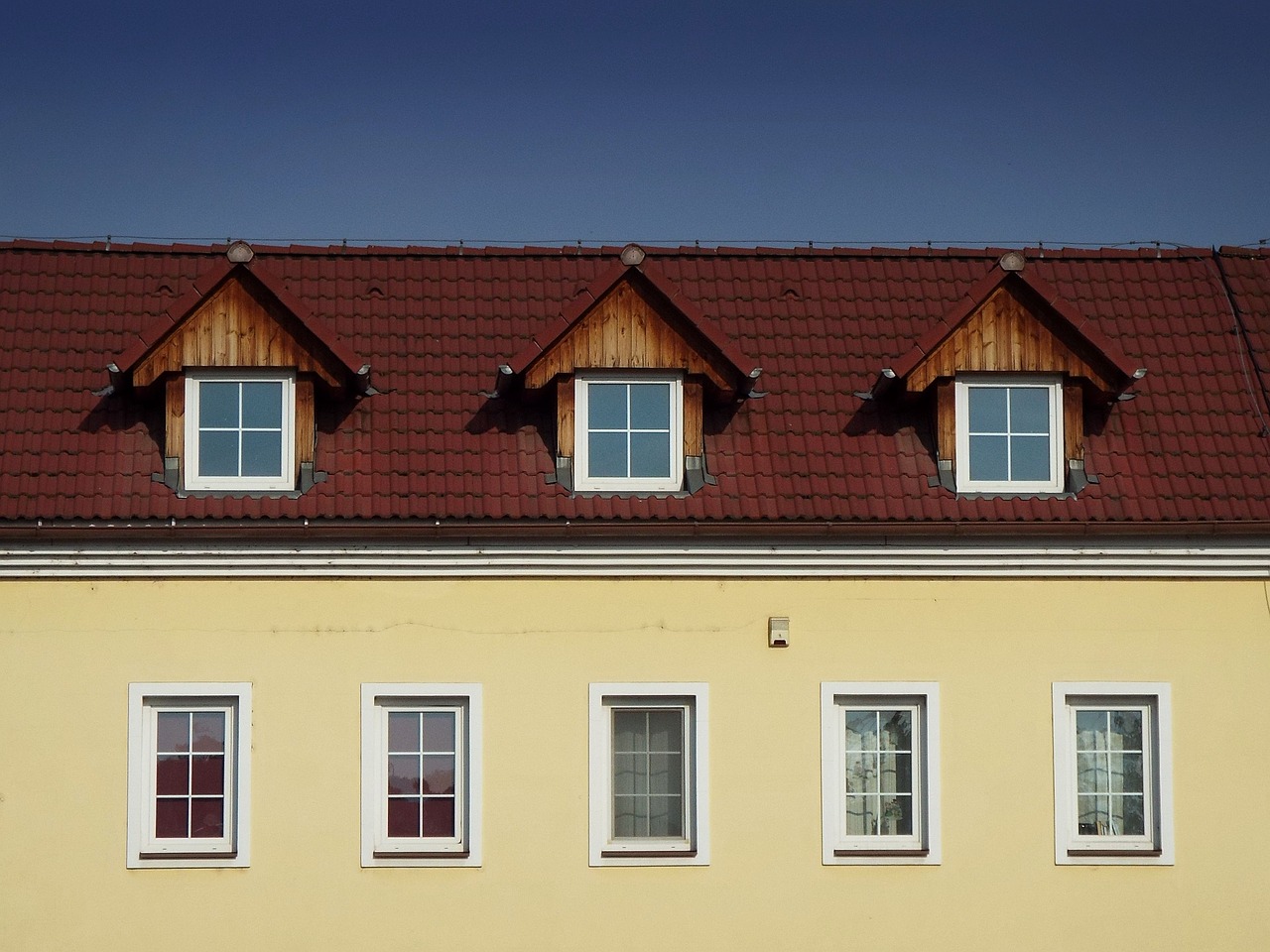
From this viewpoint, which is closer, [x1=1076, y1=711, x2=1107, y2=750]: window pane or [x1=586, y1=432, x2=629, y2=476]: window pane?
[x1=1076, y1=711, x2=1107, y2=750]: window pane

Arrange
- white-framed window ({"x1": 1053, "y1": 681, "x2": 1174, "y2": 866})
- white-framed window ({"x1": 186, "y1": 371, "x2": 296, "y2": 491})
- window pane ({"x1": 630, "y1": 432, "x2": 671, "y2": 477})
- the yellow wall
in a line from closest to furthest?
the yellow wall, white-framed window ({"x1": 1053, "y1": 681, "x2": 1174, "y2": 866}), white-framed window ({"x1": 186, "y1": 371, "x2": 296, "y2": 491}), window pane ({"x1": 630, "y1": 432, "x2": 671, "y2": 477})

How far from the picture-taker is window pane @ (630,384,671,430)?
16141mm

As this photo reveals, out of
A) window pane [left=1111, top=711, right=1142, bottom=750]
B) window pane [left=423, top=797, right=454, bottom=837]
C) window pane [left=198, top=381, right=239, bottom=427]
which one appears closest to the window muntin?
window pane [left=423, top=797, right=454, bottom=837]

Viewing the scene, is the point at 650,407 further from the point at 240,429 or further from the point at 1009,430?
the point at 240,429

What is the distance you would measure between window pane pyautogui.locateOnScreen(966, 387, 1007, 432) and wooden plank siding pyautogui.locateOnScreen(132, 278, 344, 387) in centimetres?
642

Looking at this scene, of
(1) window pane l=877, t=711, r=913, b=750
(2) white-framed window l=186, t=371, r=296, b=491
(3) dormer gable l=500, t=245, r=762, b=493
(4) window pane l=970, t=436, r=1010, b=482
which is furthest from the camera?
(4) window pane l=970, t=436, r=1010, b=482

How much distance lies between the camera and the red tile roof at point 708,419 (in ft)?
50.8

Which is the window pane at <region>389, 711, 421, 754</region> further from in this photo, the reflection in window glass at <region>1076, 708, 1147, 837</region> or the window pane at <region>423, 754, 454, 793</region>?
the reflection in window glass at <region>1076, 708, 1147, 837</region>

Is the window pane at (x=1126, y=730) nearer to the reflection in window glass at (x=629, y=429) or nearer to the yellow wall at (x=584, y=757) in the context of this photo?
the yellow wall at (x=584, y=757)

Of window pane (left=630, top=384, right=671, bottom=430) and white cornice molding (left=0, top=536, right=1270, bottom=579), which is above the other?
window pane (left=630, top=384, right=671, bottom=430)

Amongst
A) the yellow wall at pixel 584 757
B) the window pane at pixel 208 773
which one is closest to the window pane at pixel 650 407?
the yellow wall at pixel 584 757

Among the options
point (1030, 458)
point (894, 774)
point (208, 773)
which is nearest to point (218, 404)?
point (208, 773)

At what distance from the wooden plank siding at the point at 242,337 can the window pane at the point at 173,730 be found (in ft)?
10.5

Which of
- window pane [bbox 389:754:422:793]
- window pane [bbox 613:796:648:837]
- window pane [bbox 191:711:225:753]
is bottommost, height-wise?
window pane [bbox 613:796:648:837]
